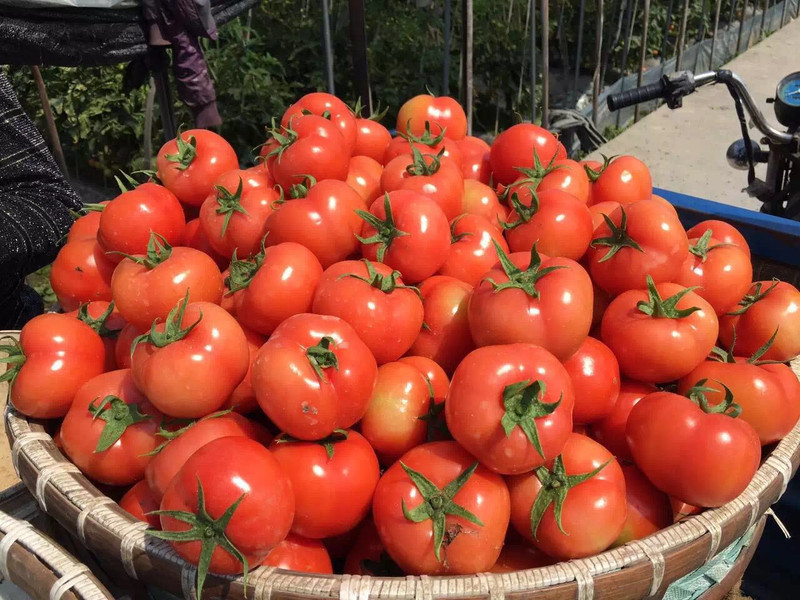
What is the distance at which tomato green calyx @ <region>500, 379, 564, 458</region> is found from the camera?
1042mm

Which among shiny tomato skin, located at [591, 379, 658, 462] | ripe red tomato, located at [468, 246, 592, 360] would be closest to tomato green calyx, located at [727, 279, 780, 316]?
shiny tomato skin, located at [591, 379, 658, 462]

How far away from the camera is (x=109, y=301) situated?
Answer: 1567 millimetres

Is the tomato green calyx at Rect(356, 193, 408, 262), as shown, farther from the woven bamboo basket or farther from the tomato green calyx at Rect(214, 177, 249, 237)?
the woven bamboo basket

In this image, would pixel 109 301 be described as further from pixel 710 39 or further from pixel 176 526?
pixel 710 39

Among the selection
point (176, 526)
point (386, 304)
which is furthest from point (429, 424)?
point (176, 526)

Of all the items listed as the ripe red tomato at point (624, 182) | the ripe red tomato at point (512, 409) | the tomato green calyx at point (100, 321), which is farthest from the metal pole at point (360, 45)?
the ripe red tomato at point (512, 409)

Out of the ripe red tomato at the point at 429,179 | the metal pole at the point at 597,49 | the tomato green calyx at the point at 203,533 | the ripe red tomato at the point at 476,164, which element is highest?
the ripe red tomato at the point at 429,179

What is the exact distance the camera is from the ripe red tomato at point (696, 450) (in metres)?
1.11

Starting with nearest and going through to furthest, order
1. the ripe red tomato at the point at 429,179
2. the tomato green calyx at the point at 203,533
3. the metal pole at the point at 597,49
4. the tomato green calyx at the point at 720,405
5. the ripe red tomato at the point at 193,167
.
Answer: the tomato green calyx at the point at 203,533 → the tomato green calyx at the point at 720,405 → the ripe red tomato at the point at 429,179 → the ripe red tomato at the point at 193,167 → the metal pole at the point at 597,49

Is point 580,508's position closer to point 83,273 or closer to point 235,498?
point 235,498

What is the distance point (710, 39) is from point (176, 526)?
6.19 m

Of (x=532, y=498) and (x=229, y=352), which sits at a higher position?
(x=229, y=352)

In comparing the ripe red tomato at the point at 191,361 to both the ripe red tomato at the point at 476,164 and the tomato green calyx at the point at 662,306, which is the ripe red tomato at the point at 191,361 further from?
the ripe red tomato at the point at 476,164

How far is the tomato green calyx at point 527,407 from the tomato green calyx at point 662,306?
1.01ft
